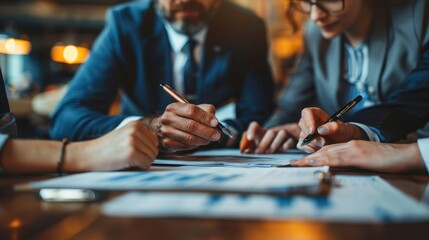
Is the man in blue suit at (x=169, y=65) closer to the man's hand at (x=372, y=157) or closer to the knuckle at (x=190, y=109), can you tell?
the knuckle at (x=190, y=109)

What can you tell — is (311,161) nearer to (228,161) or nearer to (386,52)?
(228,161)

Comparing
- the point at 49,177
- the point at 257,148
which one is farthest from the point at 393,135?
the point at 49,177

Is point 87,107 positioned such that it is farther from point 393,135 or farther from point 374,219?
point 374,219

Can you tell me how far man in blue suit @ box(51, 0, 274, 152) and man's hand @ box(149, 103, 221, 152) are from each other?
0.34 m

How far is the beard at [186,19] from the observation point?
133cm

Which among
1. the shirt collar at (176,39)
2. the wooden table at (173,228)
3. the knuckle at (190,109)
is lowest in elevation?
the knuckle at (190,109)

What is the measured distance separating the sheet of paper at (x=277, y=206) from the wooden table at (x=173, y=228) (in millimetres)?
14

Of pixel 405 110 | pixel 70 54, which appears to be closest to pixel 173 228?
pixel 405 110

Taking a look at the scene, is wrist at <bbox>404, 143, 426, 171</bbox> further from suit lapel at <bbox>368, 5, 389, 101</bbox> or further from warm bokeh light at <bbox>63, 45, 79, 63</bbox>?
warm bokeh light at <bbox>63, 45, 79, 63</bbox>

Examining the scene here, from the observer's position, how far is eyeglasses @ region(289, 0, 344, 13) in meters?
1.14

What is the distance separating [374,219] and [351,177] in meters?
0.23

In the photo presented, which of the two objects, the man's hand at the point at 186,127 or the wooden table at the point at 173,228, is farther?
the man's hand at the point at 186,127

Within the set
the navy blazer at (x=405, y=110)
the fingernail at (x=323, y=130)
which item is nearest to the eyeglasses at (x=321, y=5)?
the navy blazer at (x=405, y=110)

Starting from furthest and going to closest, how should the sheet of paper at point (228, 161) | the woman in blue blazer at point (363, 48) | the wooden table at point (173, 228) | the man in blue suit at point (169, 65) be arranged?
the man in blue suit at point (169, 65), the woman in blue blazer at point (363, 48), the sheet of paper at point (228, 161), the wooden table at point (173, 228)
